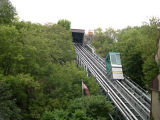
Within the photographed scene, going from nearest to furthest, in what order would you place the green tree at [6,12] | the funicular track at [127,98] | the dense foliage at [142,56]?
the funicular track at [127,98] → the green tree at [6,12] → the dense foliage at [142,56]

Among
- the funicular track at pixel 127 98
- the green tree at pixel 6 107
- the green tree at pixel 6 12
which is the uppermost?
the green tree at pixel 6 12

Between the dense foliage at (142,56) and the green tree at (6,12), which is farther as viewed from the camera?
the dense foliage at (142,56)

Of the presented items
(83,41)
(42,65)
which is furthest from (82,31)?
(42,65)

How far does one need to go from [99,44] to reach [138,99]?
117 ft

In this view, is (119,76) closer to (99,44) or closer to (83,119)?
(83,119)

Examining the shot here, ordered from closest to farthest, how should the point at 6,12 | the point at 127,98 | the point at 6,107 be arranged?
the point at 6,107
the point at 127,98
the point at 6,12

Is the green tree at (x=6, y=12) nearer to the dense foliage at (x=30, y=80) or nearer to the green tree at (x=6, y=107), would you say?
the dense foliage at (x=30, y=80)

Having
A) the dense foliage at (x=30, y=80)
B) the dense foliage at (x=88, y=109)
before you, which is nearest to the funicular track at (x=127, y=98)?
the dense foliage at (x=30, y=80)

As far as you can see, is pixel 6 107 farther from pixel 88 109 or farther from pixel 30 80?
pixel 88 109

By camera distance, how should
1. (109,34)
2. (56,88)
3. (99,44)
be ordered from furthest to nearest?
(109,34), (99,44), (56,88)

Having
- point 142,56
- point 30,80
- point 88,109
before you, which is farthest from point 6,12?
point 142,56

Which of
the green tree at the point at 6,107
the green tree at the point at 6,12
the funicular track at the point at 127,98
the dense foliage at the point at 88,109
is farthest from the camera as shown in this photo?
the green tree at the point at 6,12

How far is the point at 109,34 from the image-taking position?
58.0 meters

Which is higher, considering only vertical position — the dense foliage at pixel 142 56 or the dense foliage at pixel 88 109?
the dense foliage at pixel 142 56
